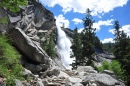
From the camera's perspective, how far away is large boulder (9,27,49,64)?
23.3m

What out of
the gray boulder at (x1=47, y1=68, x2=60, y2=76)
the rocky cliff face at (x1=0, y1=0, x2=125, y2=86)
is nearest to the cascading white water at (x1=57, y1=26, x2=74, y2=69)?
the rocky cliff face at (x1=0, y1=0, x2=125, y2=86)

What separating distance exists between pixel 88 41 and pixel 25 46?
20.1m

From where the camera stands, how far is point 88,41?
136 feet

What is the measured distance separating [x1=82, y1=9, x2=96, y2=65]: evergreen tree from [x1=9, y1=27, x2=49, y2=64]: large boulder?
17537 millimetres

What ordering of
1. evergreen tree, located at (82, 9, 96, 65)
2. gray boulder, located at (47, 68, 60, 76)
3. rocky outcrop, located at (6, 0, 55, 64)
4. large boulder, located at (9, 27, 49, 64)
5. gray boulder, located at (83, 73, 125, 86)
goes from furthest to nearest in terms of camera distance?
1. rocky outcrop, located at (6, 0, 55, 64)
2. evergreen tree, located at (82, 9, 96, 65)
3. large boulder, located at (9, 27, 49, 64)
4. gray boulder, located at (47, 68, 60, 76)
5. gray boulder, located at (83, 73, 125, 86)

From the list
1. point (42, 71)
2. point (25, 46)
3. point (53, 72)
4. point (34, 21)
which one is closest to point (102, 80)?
point (53, 72)

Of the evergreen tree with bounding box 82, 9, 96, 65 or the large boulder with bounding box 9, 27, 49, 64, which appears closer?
the large boulder with bounding box 9, 27, 49, 64

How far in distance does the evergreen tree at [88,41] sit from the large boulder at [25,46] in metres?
17.5

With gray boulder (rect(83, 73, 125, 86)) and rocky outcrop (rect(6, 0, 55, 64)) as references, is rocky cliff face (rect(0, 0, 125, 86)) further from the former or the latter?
rocky outcrop (rect(6, 0, 55, 64))

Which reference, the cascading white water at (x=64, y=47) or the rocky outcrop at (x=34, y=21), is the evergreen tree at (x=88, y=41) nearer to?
the rocky outcrop at (x=34, y=21)

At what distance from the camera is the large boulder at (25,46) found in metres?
23.3

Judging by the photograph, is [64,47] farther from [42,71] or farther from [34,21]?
[42,71]

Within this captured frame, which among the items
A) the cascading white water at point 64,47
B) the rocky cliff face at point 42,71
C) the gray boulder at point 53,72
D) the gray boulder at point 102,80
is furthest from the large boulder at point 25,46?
the cascading white water at point 64,47

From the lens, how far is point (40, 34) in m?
70.8
